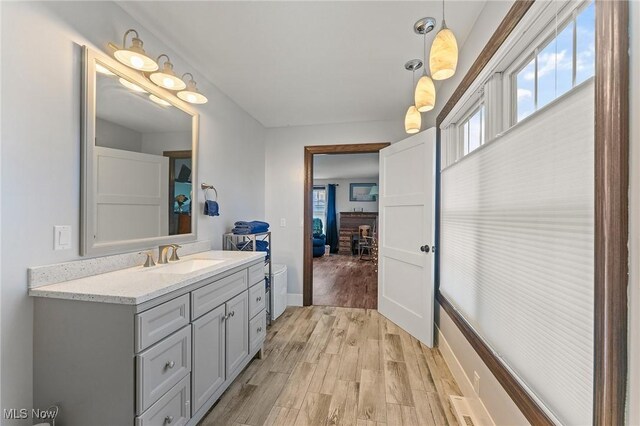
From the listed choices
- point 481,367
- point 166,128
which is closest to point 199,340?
point 166,128

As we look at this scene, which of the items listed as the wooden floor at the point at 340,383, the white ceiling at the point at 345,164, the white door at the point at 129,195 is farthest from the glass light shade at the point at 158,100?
the white ceiling at the point at 345,164

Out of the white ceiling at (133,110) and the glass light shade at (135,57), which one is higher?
the glass light shade at (135,57)

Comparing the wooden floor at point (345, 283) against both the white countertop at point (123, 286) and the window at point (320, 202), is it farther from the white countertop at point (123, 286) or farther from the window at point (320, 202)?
the white countertop at point (123, 286)

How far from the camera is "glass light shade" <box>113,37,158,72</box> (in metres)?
1.43

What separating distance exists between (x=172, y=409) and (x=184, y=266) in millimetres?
846

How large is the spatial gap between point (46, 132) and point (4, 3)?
491mm

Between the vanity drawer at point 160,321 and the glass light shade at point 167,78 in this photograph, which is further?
the glass light shade at point 167,78

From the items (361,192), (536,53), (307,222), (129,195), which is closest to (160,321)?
(129,195)

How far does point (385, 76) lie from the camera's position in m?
2.26

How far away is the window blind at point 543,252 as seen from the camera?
0.82 m

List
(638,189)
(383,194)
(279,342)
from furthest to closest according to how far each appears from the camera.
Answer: (383,194) → (279,342) → (638,189)

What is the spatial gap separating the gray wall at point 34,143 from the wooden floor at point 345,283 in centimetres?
286

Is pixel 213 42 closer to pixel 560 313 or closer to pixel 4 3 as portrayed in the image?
pixel 4 3

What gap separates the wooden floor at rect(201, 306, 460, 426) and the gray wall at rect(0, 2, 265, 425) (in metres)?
1.05
